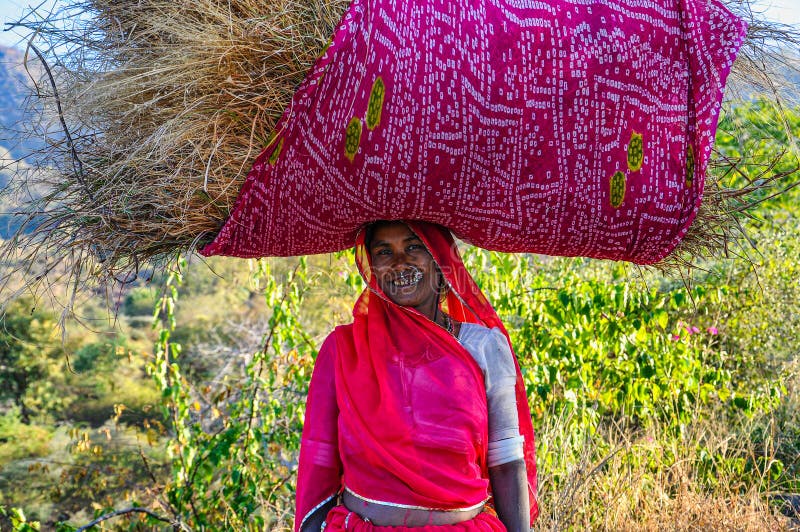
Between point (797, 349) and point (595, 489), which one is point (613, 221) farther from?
point (797, 349)

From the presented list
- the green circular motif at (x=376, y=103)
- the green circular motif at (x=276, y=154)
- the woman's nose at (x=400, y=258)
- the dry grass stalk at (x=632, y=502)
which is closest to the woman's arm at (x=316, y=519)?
the woman's nose at (x=400, y=258)

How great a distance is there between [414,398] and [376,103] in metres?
0.76

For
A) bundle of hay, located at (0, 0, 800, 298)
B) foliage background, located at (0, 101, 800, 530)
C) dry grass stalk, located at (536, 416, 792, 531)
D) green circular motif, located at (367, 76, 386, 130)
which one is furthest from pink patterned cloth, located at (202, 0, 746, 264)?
dry grass stalk, located at (536, 416, 792, 531)

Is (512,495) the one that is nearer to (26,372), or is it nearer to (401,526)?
(401,526)

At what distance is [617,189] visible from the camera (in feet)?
5.69

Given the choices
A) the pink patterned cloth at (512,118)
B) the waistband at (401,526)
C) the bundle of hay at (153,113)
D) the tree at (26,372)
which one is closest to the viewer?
the pink patterned cloth at (512,118)

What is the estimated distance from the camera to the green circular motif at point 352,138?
1608mm

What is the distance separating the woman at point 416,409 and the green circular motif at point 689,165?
63 centimetres

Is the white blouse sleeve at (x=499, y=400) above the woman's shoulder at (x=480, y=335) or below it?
below

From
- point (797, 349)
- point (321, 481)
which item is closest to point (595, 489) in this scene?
point (321, 481)

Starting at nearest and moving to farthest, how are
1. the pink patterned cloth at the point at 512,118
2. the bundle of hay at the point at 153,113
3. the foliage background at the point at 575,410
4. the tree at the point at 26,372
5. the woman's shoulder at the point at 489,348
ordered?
the pink patterned cloth at the point at 512,118, the bundle of hay at the point at 153,113, the woman's shoulder at the point at 489,348, the foliage background at the point at 575,410, the tree at the point at 26,372

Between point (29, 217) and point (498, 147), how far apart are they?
118 cm

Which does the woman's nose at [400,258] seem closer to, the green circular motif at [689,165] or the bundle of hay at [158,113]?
the bundle of hay at [158,113]

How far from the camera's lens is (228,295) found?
19.0m
